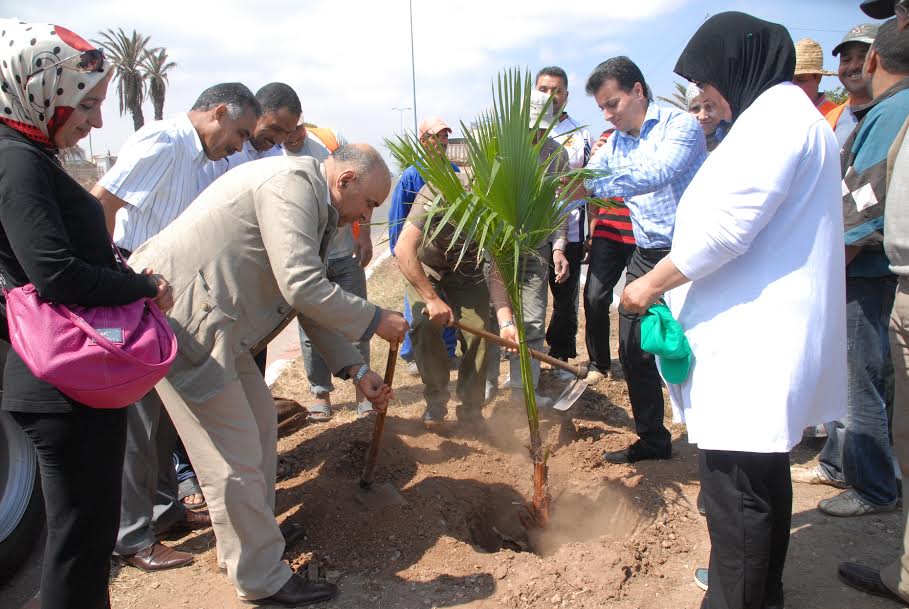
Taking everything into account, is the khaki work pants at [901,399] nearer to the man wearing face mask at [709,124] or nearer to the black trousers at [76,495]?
the man wearing face mask at [709,124]

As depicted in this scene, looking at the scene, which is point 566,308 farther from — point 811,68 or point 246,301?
point 246,301

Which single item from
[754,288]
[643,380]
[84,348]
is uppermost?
[754,288]

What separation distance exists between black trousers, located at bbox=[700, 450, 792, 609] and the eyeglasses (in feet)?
8.02

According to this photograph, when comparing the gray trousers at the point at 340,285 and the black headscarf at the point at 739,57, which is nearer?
the black headscarf at the point at 739,57

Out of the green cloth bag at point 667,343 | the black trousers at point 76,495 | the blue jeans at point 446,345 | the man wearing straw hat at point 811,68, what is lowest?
the blue jeans at point 446,345

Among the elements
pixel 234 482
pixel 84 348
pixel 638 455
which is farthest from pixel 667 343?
pixel 638 455

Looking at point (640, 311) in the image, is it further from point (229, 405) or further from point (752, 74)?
point (229, 405)

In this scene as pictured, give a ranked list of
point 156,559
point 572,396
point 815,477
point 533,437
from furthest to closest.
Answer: point 572,396 → point 815,477 → point 533,437 → point 156,559

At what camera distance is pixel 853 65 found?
416 cm

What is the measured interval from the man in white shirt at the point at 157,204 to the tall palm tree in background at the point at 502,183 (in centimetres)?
107

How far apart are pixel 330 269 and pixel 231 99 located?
175 cm

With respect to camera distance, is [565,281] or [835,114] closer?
[835,114]

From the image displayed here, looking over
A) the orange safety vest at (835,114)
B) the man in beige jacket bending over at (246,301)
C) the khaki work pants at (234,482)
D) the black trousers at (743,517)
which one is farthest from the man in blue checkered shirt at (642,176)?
the khaki work pants at (234,482)

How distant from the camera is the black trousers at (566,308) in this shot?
5809 millimetres
